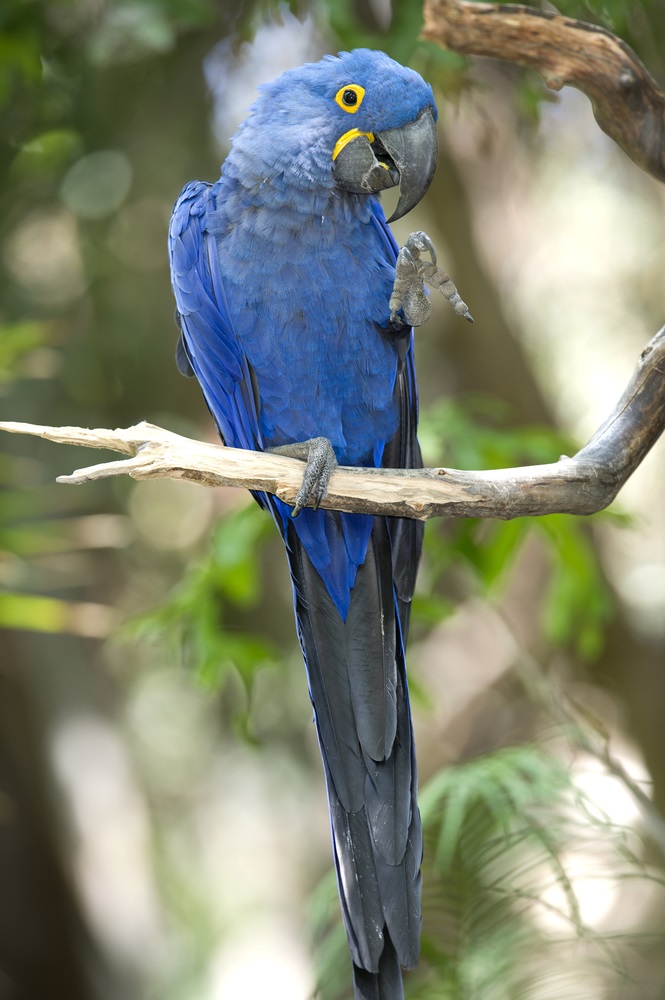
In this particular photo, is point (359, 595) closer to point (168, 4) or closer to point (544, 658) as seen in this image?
point (168, 4)

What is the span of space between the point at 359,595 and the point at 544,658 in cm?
252

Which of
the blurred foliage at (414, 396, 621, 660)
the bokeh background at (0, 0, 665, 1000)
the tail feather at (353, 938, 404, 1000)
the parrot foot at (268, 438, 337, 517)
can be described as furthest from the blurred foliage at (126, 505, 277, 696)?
the tail feather at (353, 938, 404, 1000)

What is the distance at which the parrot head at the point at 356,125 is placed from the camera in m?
1.83

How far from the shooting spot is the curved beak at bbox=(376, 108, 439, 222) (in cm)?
183

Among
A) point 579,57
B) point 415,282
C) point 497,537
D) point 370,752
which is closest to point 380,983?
point 370,752

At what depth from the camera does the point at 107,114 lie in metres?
3.47

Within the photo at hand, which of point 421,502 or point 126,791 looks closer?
point 421,502

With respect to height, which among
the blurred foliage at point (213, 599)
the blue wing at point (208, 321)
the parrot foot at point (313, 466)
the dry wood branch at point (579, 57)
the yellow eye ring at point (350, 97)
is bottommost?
the blurred foliage at point (213, 599)

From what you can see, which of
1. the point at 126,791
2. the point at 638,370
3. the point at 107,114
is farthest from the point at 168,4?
the point at 126,791

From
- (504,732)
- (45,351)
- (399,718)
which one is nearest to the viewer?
(399,718)

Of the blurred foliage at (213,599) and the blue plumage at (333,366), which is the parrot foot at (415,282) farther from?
the blurred foliage at (213,599)

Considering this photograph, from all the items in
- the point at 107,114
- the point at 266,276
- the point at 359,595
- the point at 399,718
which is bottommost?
the point at 399,718

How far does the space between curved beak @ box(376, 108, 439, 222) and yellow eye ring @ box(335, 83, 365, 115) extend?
0.30ft

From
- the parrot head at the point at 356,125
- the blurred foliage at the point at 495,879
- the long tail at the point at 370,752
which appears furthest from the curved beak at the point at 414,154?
the blurred foliage at the point at 495,879
